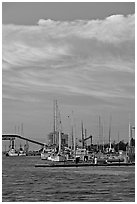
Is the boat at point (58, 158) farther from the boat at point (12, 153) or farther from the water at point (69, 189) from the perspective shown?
the boat at point (12, 153)

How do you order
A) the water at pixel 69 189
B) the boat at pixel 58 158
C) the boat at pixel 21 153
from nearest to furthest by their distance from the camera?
the water at pixel 69 189 → the boat at pixel 58 158 → the boat at pixel 21 153

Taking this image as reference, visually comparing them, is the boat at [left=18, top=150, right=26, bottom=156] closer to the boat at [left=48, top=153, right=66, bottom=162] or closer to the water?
the boat at [left=48, top=153, right=66, bottom=162]

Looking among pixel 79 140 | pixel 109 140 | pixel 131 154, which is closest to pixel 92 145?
pixel 79 140

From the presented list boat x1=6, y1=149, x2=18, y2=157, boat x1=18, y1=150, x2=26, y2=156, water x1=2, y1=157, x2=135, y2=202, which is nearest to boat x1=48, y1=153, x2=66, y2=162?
water x1=2, y1=157, x2=135, y2=202

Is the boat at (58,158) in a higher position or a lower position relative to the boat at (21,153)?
higher

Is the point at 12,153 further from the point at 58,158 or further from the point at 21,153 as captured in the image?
the point at 58,158

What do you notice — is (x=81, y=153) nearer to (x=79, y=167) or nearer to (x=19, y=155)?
(x=79, y=167)

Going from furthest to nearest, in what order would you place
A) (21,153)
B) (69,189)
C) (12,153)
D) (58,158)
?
(21,153)
(12,153)
(58,158)
(69,189)

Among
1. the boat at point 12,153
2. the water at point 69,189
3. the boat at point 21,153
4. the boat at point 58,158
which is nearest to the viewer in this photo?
the water at point 69,189

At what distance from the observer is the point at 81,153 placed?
23.9m

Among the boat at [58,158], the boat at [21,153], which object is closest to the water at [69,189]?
the boat at [58,158]

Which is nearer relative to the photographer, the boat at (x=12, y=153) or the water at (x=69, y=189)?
the water at (x=69, y=189)

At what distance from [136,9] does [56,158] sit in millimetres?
19820

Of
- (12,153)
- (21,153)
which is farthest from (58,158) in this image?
(21,153)
